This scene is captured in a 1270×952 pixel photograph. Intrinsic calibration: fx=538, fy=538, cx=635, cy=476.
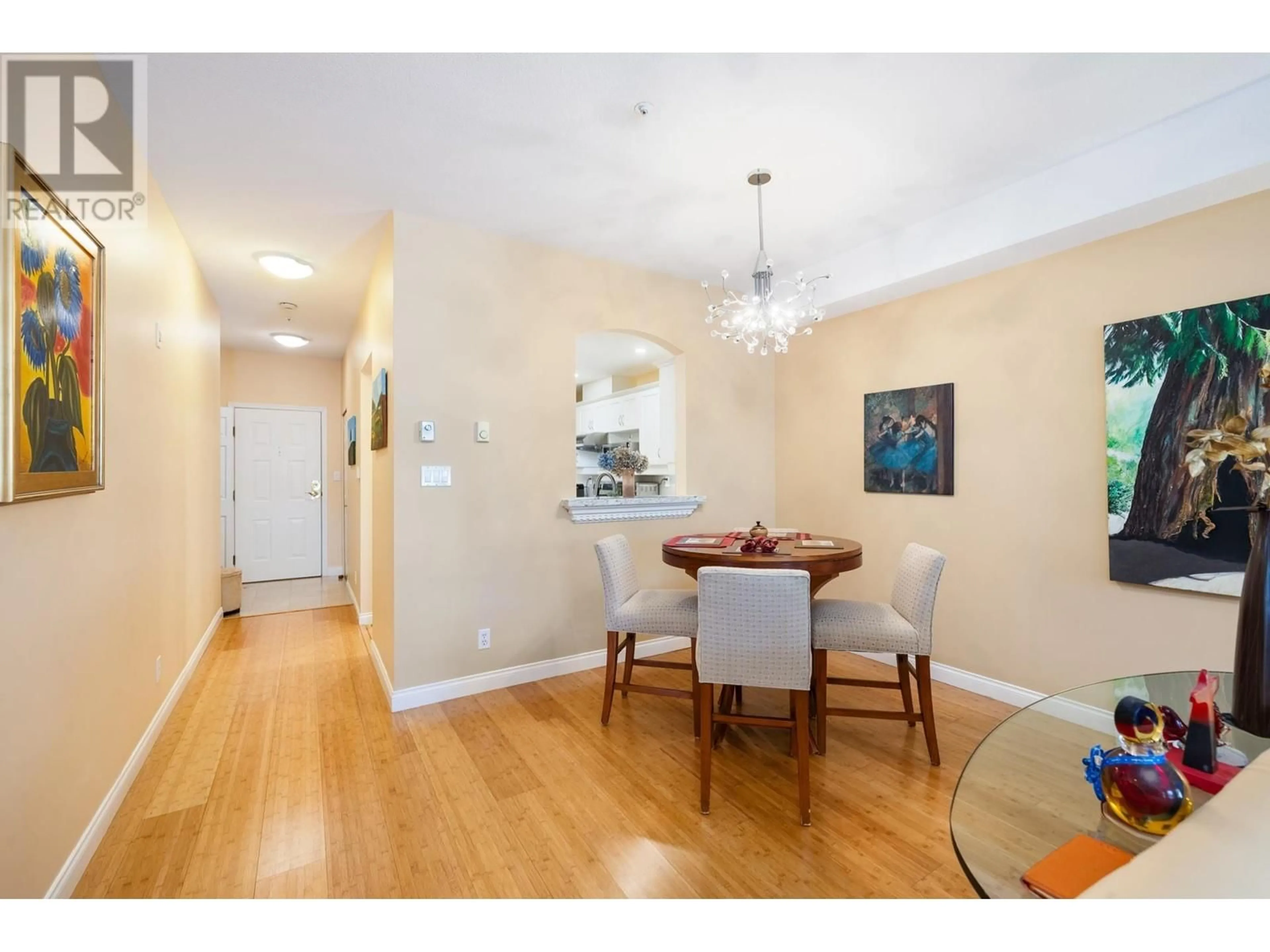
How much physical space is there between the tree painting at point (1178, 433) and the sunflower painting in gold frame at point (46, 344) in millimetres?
3763

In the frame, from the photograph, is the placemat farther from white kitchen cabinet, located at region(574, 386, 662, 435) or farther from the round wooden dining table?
white kitchen cabinet, located at region(574, 386, 662, 435)

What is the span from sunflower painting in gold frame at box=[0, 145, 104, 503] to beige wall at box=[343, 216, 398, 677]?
1141 millimetres

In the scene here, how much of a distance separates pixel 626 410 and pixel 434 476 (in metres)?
3.52

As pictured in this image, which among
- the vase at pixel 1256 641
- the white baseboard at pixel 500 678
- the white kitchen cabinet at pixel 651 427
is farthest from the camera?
the white kitchen cabinet at pixel 651 427

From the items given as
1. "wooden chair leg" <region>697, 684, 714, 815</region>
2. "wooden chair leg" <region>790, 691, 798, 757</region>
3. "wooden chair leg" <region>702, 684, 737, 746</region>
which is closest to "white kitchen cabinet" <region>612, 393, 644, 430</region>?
"wooden chair leg" <region>702, 684, 737, 746</region>

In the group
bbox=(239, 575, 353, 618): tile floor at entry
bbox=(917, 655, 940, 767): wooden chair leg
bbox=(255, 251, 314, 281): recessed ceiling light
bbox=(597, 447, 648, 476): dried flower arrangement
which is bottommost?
bbox=(239, 575, 353, 618): tile floor at entry

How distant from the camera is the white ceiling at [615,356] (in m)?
5.00

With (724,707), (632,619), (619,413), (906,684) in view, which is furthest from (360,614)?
(906,684)

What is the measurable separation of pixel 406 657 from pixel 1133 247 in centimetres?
391

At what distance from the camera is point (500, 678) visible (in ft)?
9.96

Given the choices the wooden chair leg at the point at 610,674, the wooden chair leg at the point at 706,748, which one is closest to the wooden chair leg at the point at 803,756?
the wooden chair leg at the point at 706,748

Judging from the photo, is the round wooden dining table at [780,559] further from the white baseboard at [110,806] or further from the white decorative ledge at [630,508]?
the white baseboard at [110,806]

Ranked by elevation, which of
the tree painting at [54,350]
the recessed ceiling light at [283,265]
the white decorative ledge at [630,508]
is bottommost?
the white decorative ledge at [630,508]

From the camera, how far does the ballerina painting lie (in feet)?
10.1
